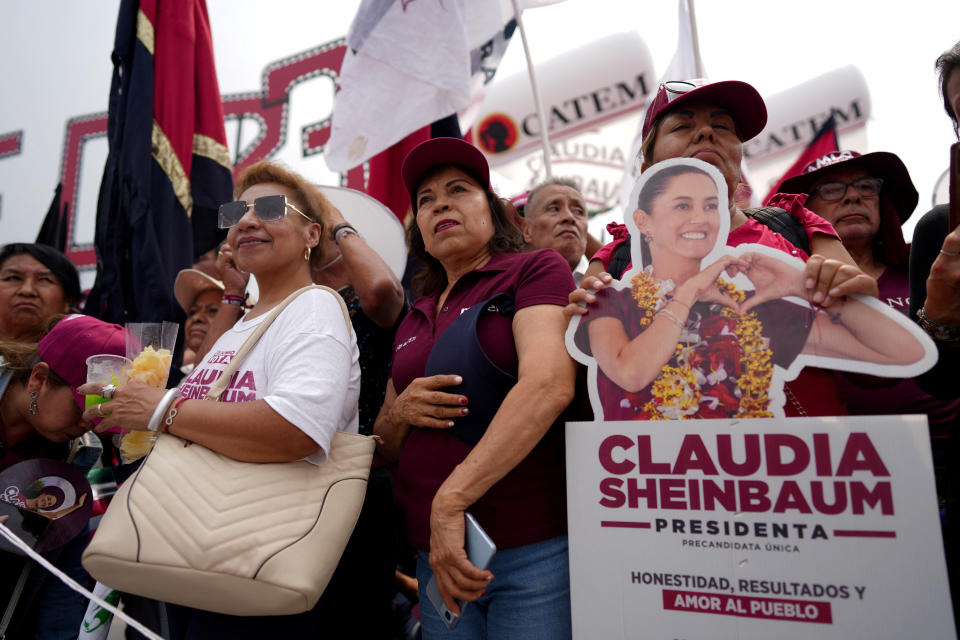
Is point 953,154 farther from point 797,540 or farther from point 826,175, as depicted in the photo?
point 826,175

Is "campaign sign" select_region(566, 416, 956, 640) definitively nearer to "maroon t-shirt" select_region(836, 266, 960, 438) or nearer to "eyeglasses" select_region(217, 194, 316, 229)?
"maroon t-shirt" select_region(836, 266, 960, 438)

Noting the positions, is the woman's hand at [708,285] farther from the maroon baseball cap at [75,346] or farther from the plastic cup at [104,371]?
the maroon baseball cap at [75,346]

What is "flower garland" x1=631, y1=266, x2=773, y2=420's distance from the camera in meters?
1.20

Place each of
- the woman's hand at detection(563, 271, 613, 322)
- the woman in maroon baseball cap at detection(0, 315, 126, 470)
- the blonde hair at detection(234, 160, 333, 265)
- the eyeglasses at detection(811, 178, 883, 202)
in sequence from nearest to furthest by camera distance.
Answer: the woman's hand at detection(563, 271, 613, 322) → the blonde hair at detection(234, 160, 333, 265) → the woman in maroon baseball cap at detection(0, 315, 126, 470) → the eyeglasses at detection(811, 178, 883, 202)

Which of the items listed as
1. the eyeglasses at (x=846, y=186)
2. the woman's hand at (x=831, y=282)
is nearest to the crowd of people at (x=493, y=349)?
the woman's hand at (x=831, y=282)

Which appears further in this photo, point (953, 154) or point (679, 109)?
point (679, 109)

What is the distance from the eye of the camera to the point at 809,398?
1212 millimetres

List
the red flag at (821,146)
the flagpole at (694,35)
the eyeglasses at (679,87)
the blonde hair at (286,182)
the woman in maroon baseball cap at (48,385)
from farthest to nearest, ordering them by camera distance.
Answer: the red flag at (821,146) < the flagpole at (694,35) < the woman in maroon baseball cap at (48,385) < the blonde hair at (286,182) < the eyeglasses at (679,87)

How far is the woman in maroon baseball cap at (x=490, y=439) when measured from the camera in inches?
52.0

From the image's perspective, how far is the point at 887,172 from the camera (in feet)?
8.21

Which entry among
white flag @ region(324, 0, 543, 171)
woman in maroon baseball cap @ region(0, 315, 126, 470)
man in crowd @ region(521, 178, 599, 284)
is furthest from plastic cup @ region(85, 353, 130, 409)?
white flag @ region(324, 0, 543, 171)

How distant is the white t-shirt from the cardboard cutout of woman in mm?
616

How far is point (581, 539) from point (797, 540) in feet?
1.33

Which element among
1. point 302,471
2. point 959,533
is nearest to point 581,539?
point 302,471
